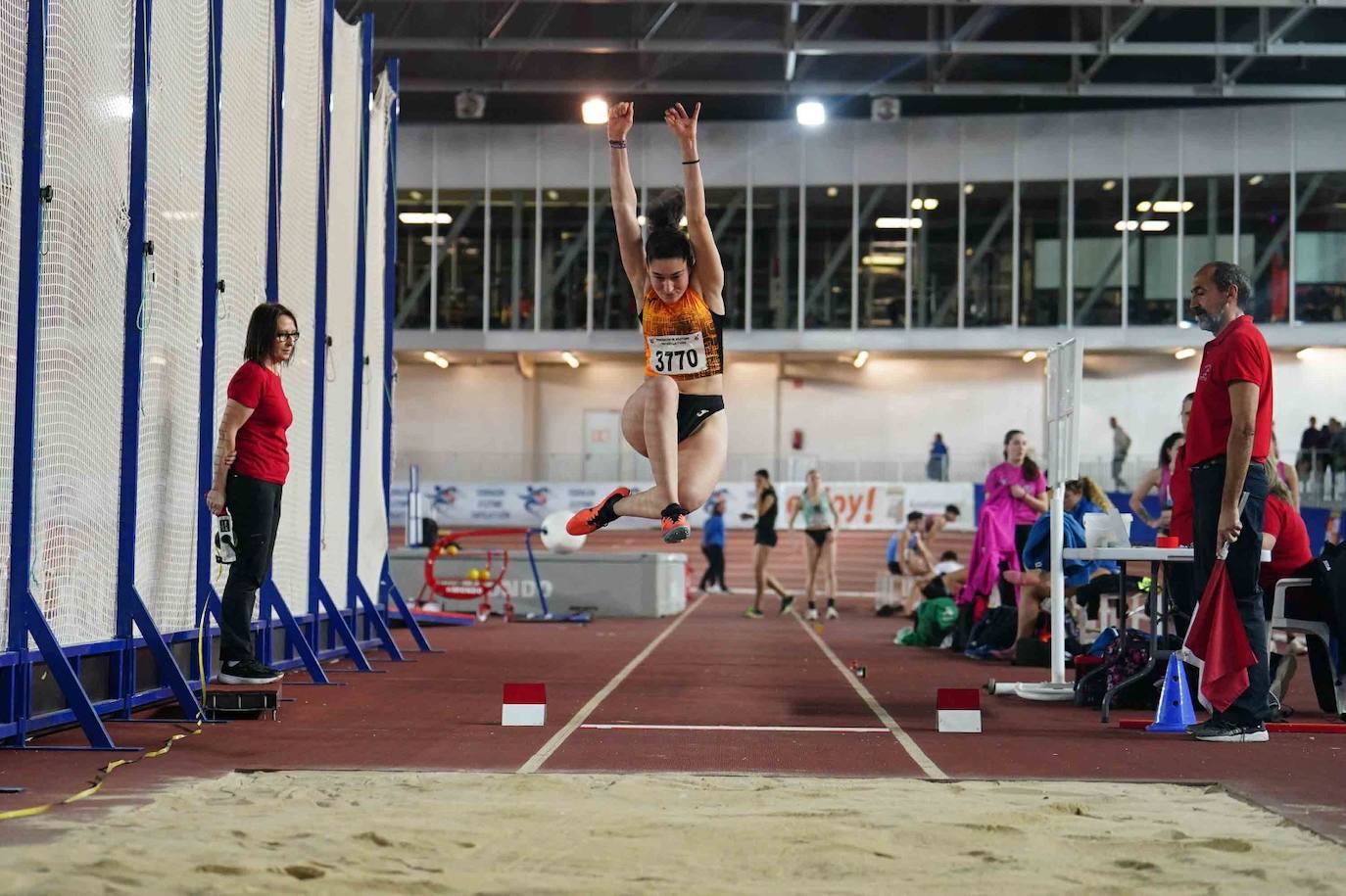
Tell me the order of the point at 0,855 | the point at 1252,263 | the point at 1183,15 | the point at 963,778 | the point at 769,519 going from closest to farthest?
the point at 0,855 < the point at 963,778 < the point at 769,519 < the point at 1183,15 < the point at 1252,263

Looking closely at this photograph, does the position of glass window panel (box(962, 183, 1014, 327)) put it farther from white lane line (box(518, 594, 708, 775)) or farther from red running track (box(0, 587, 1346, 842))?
red running track (box(0, 587, 1346, 842))

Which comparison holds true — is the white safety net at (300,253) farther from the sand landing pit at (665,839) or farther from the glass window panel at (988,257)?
the glass window panel at (988,257)

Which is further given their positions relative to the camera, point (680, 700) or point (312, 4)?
point (312, 4)

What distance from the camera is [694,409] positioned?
236 inches

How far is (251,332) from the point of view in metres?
7.96

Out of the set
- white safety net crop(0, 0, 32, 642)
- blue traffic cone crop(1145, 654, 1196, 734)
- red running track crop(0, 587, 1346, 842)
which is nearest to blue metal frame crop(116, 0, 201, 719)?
red running track crop(0, 587, 1346, 842)

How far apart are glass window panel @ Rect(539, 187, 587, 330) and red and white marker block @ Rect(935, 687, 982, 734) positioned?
33.2 meters

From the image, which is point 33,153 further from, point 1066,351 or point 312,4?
point 1066,351

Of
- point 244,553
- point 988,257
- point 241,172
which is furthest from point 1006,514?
point 988,257

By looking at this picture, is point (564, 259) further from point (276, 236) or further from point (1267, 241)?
point (276, 236)

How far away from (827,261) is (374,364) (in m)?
27.9

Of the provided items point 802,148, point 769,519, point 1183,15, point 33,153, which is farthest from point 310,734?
point 802,148

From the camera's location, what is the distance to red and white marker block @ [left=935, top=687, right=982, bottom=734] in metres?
7.52

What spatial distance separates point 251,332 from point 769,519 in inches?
523
